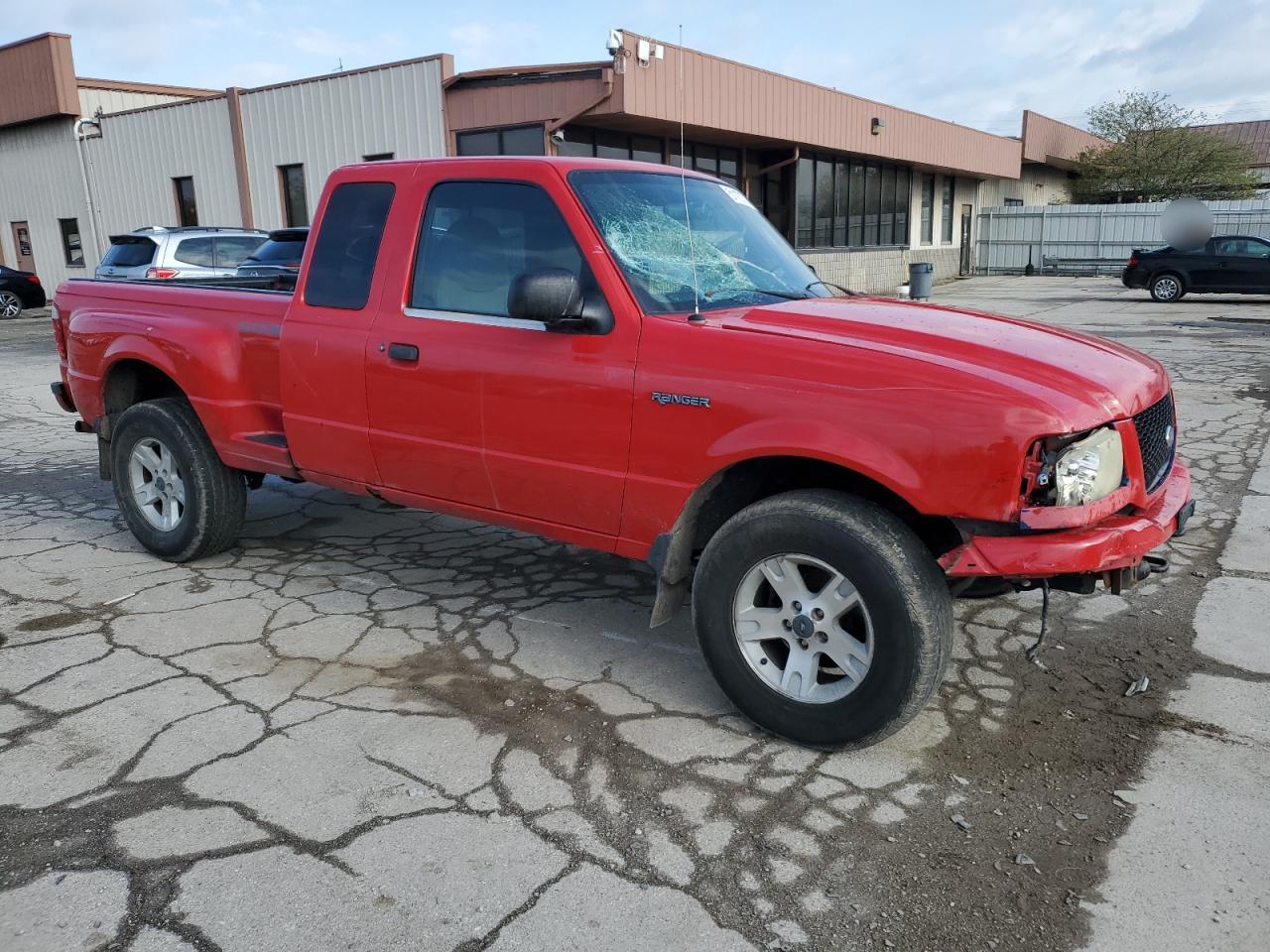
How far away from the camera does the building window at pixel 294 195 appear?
2073 centimetres

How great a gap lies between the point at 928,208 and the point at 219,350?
30.7 meters

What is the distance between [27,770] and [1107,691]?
12.5ft

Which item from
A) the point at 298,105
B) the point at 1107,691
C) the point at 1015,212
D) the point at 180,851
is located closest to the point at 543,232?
the point at 180,851

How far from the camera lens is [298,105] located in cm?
1995

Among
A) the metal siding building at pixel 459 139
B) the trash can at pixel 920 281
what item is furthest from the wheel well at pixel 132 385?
the trash can at pixel 920 281

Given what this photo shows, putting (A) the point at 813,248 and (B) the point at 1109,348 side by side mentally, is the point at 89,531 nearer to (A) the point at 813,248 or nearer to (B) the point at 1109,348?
(B) the point at 1109,348

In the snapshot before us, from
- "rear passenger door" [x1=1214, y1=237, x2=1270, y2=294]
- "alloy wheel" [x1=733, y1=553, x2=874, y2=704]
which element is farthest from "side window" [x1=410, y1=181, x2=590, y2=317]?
"rear passenger door" [x1=1214, y1=237, x2=1270, y2=294]

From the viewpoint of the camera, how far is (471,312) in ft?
12.8

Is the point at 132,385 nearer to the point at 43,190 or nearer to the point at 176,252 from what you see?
the point at 176,252

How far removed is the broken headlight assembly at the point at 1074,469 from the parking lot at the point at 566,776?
91cm

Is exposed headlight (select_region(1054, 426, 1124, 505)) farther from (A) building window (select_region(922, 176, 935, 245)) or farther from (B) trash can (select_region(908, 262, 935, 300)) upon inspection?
(A) building window (select_region(922, 176, 935, 245))

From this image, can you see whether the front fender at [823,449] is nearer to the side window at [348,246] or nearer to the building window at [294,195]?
the side window at [348,246]

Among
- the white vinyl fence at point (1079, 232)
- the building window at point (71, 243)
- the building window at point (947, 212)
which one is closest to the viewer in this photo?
the building window at point (71, 243)

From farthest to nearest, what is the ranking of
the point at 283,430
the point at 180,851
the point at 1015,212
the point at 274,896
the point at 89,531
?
the point at 1015,212 < the point at 89,531 < the point at 283,430 < the point at 180,851 < the point at 274,896
